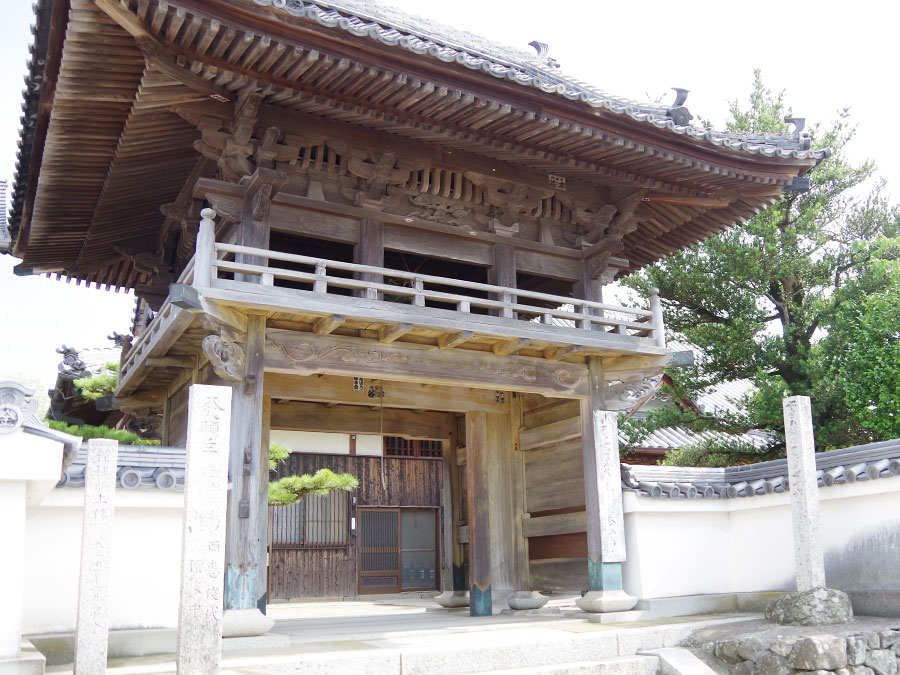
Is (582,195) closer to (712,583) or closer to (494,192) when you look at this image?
(494,192)

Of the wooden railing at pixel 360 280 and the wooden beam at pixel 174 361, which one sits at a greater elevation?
the wooden railing at pixel 360 280

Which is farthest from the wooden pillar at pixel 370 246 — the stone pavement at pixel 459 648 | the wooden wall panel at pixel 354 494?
the wooden wall panel at pixel 354 494

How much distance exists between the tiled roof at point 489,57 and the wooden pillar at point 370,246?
7.18 feet

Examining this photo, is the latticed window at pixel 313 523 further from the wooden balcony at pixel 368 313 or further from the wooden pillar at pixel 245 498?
the wooden pillar at pixel 245 498

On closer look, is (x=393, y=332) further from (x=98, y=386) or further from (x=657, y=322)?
(x=98, y=386)

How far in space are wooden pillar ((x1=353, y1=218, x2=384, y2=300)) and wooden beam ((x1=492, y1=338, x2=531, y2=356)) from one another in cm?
Answer: 169

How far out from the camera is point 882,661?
7.86 meters

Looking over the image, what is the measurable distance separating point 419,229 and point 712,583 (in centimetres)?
614

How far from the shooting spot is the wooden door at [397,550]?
18.2 m

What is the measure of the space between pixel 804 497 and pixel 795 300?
7490mm

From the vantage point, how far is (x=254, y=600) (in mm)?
7891

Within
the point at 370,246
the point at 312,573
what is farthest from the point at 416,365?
the point at 312,573

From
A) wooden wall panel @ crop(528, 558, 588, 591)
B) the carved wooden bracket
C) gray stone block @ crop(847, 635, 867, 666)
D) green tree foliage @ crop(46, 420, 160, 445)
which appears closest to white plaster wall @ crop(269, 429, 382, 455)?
wooden wall panel @ crop(528, 558, 588, 591)

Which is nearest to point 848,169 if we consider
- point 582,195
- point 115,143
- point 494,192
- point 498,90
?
point 582,195
